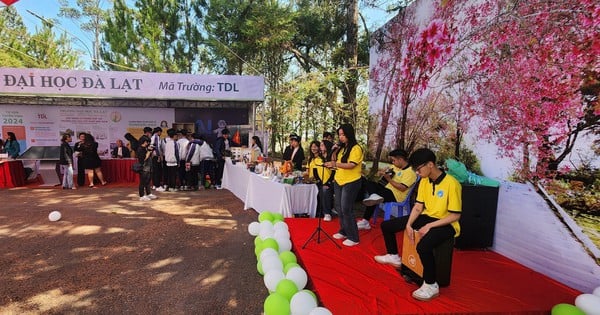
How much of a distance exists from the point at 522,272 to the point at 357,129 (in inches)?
246

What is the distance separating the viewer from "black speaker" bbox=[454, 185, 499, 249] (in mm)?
3496

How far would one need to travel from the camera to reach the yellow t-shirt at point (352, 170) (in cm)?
347

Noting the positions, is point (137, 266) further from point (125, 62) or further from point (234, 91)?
point (125, 62)

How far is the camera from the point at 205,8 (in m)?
15.8

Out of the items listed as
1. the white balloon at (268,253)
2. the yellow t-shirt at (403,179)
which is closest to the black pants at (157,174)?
the white balloon at (268,253)

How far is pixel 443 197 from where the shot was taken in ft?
8.24

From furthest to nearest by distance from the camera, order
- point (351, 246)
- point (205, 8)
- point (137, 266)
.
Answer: point (205, 8), point (351, 246), point (137, 266)

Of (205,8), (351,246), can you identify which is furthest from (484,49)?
(205,8)

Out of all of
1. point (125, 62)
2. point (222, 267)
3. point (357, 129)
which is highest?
point (125, 62)

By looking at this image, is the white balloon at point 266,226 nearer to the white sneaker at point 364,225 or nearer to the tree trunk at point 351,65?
the white sneaker at point 364,225

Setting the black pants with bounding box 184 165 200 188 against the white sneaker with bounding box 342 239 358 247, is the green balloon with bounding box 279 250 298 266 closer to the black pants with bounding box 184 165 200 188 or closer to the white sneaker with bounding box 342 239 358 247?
the white sneaker with bounding box 342 239 358 247

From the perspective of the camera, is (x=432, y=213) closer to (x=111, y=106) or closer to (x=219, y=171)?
(x=219, y=171)

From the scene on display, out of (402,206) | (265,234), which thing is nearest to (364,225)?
(402,206)

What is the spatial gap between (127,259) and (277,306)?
218cm
